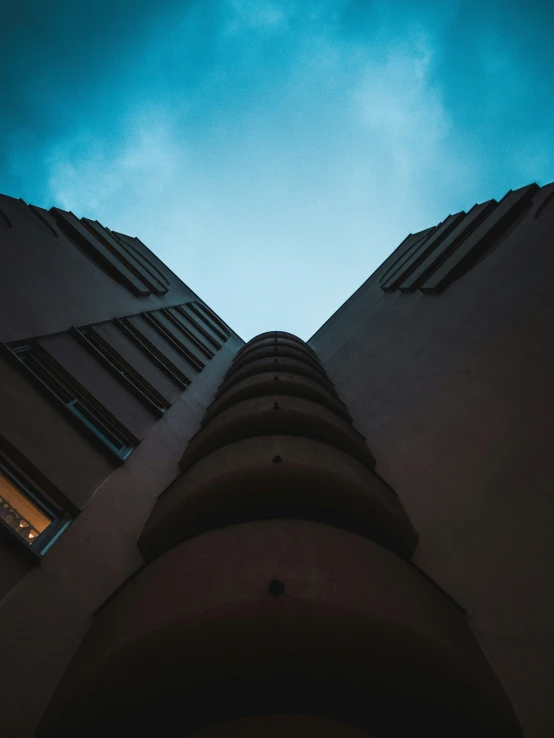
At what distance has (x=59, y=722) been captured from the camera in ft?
9.72

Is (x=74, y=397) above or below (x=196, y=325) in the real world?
below

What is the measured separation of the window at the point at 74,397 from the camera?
21.9 feet

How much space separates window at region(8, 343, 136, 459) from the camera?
21.9ft

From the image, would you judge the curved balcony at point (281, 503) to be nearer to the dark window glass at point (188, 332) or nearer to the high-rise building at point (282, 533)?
the high-rise building at point (282, 533)

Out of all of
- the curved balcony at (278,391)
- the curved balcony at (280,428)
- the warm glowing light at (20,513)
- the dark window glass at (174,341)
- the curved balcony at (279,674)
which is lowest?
the curved balcony at (279,674)

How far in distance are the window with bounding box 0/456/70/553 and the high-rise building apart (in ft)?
Result: 0.10

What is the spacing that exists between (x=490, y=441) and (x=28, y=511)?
559 centimetres

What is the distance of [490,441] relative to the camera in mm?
5219

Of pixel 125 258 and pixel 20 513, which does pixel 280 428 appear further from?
pixel 125 258

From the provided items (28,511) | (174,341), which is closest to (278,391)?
(28,511)

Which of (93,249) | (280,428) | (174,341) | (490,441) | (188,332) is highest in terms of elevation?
(93,249)

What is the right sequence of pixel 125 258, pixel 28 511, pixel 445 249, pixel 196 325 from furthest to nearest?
pixel 196 325 < pixel 125 258 < pixel 445 249 < pixel 28 511

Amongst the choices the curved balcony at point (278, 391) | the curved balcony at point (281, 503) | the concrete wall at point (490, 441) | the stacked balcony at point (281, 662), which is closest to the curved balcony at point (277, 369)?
the concrete wall at point (490, 441)

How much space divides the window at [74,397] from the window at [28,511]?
1662 mm
